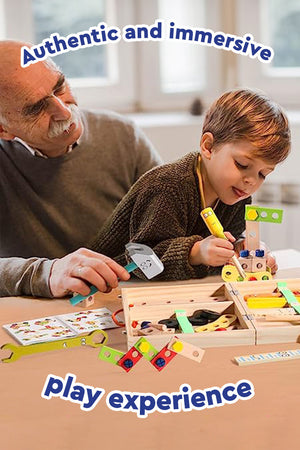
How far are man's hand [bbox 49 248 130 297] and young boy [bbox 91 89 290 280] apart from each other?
0.15 metres

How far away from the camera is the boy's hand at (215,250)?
134 centimetres

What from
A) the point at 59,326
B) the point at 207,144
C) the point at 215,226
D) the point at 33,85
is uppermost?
the point at 33,85

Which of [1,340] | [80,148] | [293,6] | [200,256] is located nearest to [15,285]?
[1,340]

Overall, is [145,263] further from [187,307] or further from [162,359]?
[162,359]

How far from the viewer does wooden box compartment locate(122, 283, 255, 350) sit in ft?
3.67

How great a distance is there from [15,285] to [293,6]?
175cm

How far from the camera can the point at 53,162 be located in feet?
5.68

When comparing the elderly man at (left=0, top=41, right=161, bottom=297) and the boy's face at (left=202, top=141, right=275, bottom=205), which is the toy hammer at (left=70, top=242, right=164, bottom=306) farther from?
the elderly man at (left=0, top=41, right=161, bottom=297)

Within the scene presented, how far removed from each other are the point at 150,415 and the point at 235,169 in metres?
0.62

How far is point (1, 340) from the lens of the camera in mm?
1193

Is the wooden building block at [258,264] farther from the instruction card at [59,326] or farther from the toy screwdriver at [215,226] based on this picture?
the instruction card at [59,326]

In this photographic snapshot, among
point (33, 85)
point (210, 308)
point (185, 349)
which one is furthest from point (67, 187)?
point (185, 349)

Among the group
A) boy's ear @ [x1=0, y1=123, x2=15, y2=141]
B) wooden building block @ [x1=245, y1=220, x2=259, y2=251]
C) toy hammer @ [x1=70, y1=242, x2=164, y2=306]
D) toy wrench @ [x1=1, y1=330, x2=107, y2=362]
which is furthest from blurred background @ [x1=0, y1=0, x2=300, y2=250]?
toy wrench @ [x1=1, y1=330, x2=107, y2=362]

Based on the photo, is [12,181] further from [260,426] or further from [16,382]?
[260,426]
